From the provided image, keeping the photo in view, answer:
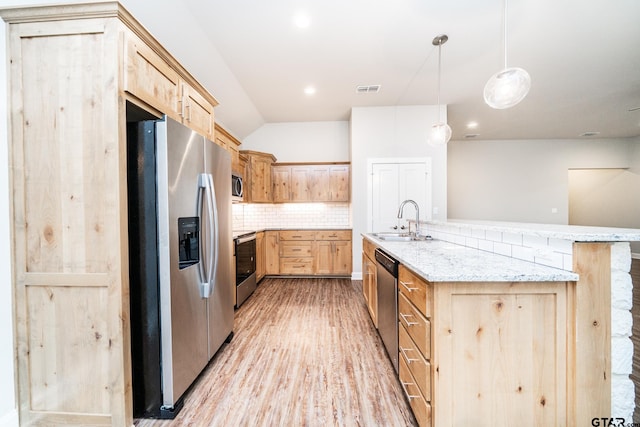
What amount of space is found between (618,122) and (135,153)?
8.63 metres

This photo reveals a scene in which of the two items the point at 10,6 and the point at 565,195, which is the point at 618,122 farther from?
the point at 10,6

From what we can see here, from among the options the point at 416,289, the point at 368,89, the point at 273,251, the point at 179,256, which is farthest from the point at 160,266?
the point at 368,89

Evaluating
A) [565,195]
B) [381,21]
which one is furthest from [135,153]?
[565,195]

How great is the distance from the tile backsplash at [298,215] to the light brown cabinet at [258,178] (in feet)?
1.50

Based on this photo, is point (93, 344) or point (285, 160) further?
point (285, 160)

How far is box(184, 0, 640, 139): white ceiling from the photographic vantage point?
91.2 inches

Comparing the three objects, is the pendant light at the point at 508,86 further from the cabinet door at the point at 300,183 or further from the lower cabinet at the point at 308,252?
the cabinet door at the point at 300,183

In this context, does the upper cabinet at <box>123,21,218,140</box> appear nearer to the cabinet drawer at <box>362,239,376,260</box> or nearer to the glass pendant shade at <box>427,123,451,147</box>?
the cabinet drawer at <box>362,239,376,260</box>

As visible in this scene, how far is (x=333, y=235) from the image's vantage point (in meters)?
4.73

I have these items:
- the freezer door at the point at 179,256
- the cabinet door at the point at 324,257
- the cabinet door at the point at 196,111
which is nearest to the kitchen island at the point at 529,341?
the freezer door at the point at 179,256

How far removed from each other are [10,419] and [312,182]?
4304 mm

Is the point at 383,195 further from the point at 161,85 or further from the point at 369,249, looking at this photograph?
the point at 161,85

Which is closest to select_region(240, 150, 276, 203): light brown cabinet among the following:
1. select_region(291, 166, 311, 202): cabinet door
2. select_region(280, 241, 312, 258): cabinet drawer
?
select_region(291, 166, 311, 202): cabinet door

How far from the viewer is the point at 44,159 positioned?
1.42 meters
